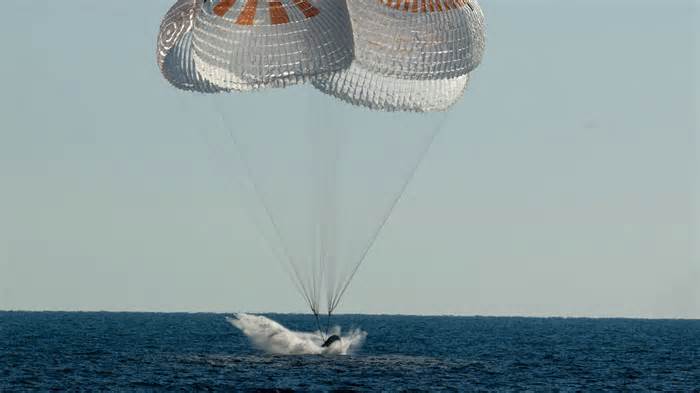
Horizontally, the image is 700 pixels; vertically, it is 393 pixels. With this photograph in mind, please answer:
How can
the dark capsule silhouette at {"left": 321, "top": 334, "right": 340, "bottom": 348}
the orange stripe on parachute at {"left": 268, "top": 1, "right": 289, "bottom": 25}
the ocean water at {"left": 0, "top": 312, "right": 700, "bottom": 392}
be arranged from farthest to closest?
the dark capsule silhouette at {"left": 321, "top": 334, "right": 340, "bottom": 348} < the ocean water at {"left": 0, "top": 312, "right": 700, "bottom": 392} < the orange stripe on parachute at {"left": 268, "top": 1, "right": 289, "bottom": 25}

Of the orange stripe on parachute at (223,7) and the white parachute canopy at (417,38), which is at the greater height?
the orange stripe on parachute at (223,7)

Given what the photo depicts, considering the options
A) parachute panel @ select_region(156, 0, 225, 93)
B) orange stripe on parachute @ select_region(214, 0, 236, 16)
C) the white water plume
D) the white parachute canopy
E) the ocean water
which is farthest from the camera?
the white water plume

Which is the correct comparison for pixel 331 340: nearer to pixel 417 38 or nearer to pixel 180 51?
pixel 180 51

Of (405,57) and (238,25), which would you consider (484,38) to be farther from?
(238,25)

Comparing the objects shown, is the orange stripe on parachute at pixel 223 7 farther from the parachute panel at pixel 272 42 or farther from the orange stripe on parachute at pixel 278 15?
the orange stripe on parachute at pixel 278 15

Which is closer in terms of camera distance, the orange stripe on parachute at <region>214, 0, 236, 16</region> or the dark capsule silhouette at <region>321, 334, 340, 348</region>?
the orange stripe on parachute at <region>214, 0, 236, 16</region>

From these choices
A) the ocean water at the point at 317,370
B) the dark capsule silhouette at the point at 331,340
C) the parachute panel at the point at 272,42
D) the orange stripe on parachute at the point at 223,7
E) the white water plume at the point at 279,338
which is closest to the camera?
the parachute panel at the point at 272,42

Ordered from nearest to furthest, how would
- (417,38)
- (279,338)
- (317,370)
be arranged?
(417,38)
(317,370)
(279,338)

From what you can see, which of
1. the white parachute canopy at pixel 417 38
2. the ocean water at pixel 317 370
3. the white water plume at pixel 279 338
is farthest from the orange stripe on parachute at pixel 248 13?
the white water plume at pixel 279 338

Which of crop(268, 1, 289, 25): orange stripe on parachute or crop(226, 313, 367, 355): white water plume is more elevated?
crop(268, 1, 289, 25): orange stripe on parachute

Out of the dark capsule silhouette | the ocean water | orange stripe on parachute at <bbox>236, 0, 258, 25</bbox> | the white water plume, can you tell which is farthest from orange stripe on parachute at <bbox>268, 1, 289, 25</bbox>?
the white water plume

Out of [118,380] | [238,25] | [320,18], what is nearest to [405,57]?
[320,18]

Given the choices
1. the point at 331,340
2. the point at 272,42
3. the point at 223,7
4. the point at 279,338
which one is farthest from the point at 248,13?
the point at 279,338

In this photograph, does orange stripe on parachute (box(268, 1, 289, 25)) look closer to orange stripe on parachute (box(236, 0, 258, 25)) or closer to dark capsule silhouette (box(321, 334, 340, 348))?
orange stripe on parachute (box(236, 0, 258, 25))
